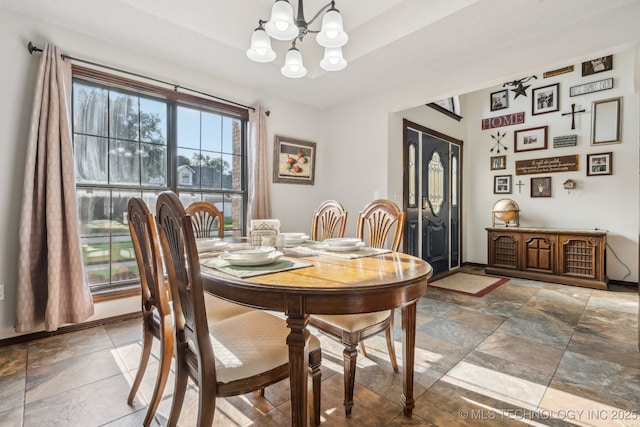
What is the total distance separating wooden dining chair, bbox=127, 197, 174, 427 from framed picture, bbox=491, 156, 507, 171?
522cm

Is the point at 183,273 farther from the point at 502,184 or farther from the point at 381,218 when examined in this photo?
the point at 502,184

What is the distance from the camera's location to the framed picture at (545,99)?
4.35 meters

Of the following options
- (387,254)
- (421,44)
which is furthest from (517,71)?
(387,254)

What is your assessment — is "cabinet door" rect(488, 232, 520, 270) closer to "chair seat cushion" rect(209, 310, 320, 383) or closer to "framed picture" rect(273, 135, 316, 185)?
"framed picture" rect(273, 135, 316, 185)

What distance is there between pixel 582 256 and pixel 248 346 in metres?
4.61

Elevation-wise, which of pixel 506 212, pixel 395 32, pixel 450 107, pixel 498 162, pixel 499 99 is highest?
pixel 499 99

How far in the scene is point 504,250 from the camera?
454 centimetres

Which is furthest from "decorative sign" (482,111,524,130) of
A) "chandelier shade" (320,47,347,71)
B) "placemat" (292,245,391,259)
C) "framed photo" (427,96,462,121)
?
"placemat" (292,245,391,259)

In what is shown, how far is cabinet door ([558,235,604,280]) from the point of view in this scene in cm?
374

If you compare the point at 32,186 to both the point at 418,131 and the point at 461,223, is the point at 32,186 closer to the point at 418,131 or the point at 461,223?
the point at 418,131

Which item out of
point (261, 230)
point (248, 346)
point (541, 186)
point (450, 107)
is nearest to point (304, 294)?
point (248, 346)

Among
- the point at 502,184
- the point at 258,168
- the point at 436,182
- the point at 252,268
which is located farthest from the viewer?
the point at 502,184

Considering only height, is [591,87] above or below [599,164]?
above

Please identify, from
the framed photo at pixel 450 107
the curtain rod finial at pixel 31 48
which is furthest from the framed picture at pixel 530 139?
the curtain rod finial at pixel 31 48
